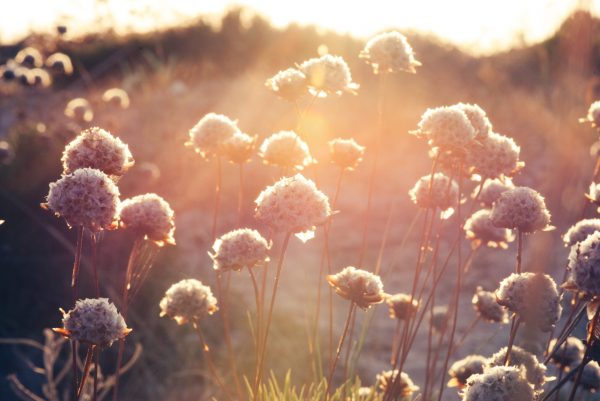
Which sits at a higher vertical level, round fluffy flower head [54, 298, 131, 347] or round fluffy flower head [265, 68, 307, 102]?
round fluffy flower head [265, 68, 307, 102]

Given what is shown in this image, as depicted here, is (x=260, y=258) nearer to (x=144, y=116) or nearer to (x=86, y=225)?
(x=86, y=225)

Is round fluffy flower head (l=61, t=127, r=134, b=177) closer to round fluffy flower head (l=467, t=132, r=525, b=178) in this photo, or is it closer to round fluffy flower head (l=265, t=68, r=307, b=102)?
round fluffy flower head (l=265, t=68, r=307, b=102)

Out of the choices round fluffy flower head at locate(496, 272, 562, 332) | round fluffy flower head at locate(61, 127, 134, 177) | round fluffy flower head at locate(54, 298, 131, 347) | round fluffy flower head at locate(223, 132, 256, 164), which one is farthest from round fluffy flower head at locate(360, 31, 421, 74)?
round fluffy flower head at locate(54, 298, 131, 347)

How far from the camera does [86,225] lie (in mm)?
2518

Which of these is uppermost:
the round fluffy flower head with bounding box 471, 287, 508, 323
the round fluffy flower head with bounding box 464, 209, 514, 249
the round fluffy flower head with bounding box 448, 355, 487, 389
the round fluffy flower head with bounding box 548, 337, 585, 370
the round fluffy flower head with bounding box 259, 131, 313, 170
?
the round fluffy flower head with bounding box 259, 131, 313, 170

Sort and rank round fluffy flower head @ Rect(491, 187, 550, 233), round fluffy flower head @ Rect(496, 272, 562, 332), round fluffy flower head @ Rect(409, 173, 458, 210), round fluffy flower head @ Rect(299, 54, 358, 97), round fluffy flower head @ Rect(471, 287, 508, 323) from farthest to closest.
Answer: round fluffy flower head @ Rect(471, 287, 508, 323) → round fluffy flower head @ Rect(409, 173, 458, 210) → round fluffy flower head @ Rect(299, 54, 358, 97) → round fluffy flower head @ Rect(491, 187, 550, 233) → round fluffy flower head @ Rect(496, 272, 562, 332)

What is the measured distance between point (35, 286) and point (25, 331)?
2.11 feet

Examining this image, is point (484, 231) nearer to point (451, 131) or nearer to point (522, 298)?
point (451, 131)

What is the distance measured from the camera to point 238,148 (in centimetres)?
361

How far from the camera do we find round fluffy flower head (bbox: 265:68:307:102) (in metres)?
3.43

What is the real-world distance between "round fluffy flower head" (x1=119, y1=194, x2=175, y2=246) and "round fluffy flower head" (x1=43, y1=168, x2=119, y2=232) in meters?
0.48

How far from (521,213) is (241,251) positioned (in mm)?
1466

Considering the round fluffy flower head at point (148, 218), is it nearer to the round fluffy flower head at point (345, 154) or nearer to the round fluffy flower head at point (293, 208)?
the round fluffy flower head at point (293, 208)

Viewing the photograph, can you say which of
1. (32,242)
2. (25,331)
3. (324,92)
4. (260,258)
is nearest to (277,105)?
(32,242)
